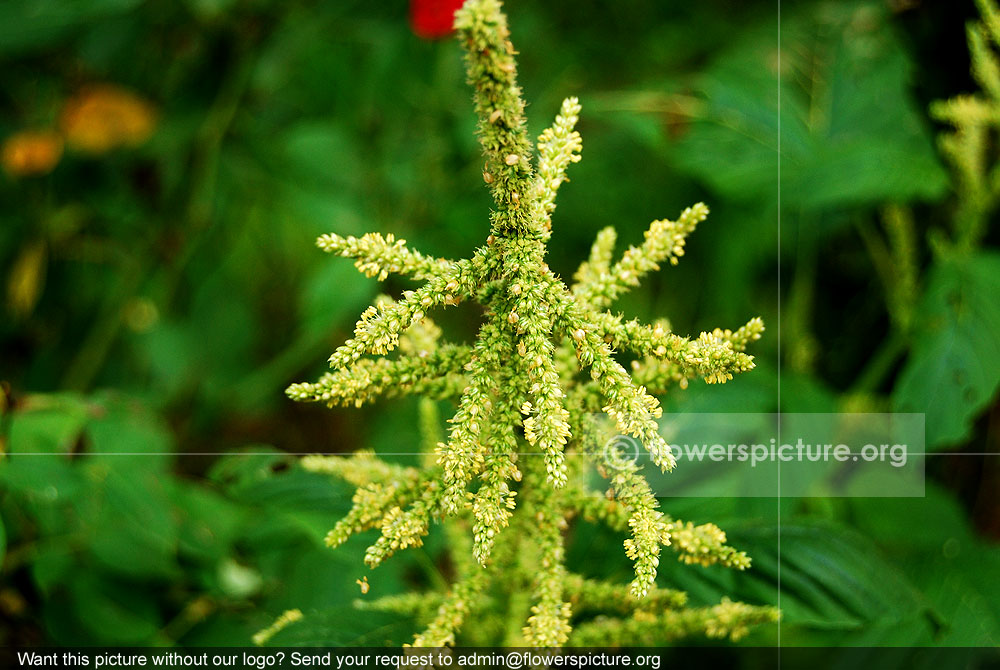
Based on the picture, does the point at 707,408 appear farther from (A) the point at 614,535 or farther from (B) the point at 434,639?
(B) the point at 434,639

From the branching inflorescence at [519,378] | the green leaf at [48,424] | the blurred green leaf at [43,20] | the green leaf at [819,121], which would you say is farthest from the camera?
the blurred green leaf at [43,20]

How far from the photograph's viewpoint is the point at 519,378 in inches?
22.1

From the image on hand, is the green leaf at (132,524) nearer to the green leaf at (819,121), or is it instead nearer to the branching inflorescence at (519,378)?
the branching inflorescence at (519,378)

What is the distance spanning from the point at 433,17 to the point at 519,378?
90 cm

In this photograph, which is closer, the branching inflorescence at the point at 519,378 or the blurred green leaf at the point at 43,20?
the branching inflorescence at the point at 519,378

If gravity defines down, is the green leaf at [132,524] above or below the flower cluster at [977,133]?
below

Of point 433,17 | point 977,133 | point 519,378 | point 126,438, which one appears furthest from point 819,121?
point 126,438

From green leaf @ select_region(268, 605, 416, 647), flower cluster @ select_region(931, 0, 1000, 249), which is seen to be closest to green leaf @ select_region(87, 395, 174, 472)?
green leaf @ select_region(268, 605, 416, 647)

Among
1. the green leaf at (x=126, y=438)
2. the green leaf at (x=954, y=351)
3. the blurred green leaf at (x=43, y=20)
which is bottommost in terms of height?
the green leaf at (x=126, y=438)

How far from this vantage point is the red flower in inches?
49.0

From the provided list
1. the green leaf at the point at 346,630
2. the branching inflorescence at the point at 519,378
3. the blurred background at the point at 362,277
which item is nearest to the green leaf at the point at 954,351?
the blurred background at the point at 362,277

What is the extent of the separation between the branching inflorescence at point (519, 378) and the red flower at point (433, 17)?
70cm

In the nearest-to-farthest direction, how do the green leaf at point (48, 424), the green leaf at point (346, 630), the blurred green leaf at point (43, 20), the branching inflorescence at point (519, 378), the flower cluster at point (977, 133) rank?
1. the branching inflorescence at point (519, 378)
2. the green leaf at point (346, 630)
3. the green leaf at point (48, 424)
4. the flower cluster at point (977, 133)
5. the blurred green leaf at point (43, 20)

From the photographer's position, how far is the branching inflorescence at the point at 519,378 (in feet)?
1.60
